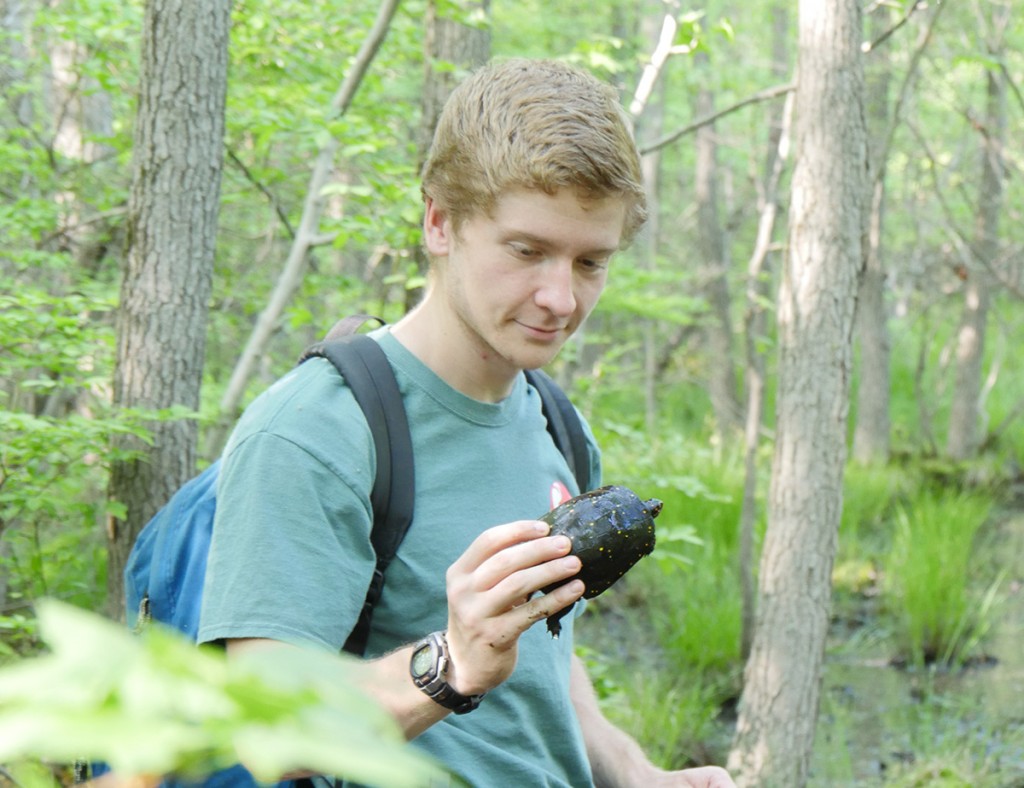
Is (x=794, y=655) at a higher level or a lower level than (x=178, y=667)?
lower

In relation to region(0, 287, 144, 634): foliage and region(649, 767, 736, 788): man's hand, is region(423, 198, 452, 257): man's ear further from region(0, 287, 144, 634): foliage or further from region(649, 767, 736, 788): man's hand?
region(0, 287, 144, 634): foliage

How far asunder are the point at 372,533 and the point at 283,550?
0.67 feet

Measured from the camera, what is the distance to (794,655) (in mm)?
4371

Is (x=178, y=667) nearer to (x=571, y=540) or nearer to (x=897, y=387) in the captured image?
(x=571, y=540)

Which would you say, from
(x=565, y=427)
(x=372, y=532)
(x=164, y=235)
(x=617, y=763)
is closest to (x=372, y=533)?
(x=372, y=532)

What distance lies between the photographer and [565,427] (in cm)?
235

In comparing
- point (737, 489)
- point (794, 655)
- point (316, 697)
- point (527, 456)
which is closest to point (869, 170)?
point (794, 655)

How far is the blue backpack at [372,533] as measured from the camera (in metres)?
1.74

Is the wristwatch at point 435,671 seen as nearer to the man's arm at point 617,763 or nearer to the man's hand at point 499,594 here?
the man's hand at point 499,594

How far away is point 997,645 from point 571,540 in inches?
248

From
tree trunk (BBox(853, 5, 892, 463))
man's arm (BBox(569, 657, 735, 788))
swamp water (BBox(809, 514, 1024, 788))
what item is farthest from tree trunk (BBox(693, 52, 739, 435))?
man's arm (BBox(569, 657, 735, 788))

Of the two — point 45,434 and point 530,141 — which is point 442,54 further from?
point 530,141

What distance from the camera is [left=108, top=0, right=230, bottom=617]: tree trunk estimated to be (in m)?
3.41

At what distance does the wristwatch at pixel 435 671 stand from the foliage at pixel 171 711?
1.06m
